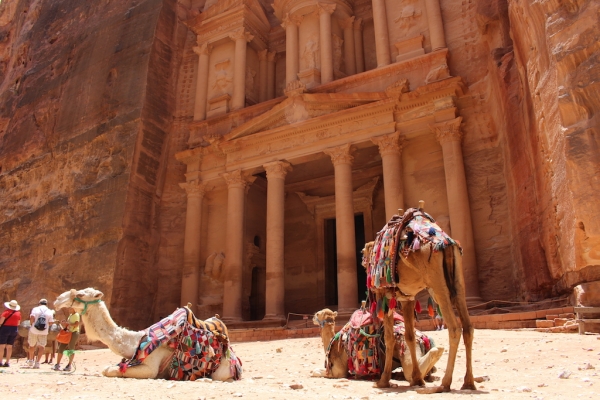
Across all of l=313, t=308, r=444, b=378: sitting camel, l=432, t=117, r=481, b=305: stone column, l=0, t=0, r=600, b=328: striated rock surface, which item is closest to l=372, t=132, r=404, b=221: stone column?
l=432, t=117, r=481, b=305: stone column

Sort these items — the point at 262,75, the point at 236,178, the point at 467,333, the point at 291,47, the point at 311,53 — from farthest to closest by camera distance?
the point at 262,75 < the point at 291,47 < the point at 311,53 < the point at 236,178 < the point at 467,333

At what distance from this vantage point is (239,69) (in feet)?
73.2

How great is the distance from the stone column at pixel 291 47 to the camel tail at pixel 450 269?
16.5 m

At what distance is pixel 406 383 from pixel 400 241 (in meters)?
1.71

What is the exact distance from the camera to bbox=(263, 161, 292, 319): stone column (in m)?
17.6

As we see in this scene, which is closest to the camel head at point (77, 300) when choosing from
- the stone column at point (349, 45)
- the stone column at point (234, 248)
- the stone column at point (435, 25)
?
the stone column at point (234, 248)

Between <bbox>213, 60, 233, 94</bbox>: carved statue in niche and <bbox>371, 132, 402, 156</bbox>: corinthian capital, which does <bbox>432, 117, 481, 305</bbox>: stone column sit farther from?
<bbox>213, 60, 233, 94</bbox>: carved statue in niche

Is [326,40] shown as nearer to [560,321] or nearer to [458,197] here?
[458,197]

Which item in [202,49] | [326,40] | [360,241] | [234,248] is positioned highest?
[202,49]

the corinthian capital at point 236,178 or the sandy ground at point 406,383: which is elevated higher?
the corinthian capital at point 236,178

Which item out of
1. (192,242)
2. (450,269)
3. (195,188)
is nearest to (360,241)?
(192,242)

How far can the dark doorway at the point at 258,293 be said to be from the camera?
2080 centimetres

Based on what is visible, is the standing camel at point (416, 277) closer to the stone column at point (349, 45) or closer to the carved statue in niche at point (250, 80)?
the stone column at point (349, 45)

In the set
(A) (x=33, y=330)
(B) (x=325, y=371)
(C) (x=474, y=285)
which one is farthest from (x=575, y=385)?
(C) (x=474, y=285)
